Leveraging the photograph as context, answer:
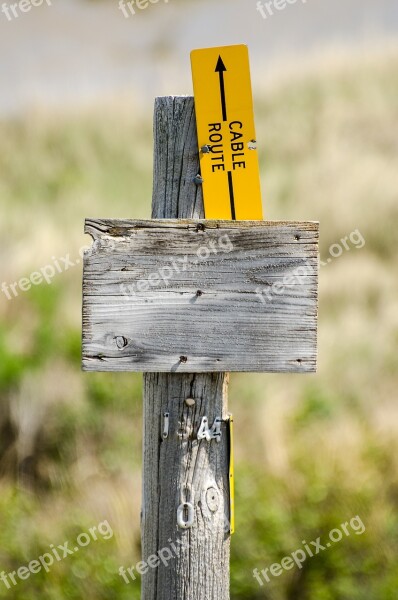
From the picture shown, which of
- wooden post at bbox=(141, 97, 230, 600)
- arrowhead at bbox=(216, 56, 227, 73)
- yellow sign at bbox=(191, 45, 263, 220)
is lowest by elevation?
wooden post at bbox=(141, 97, 230, 600)

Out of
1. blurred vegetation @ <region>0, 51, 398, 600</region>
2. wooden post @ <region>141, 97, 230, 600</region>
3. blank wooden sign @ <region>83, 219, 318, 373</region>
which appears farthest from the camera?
blurred vegetation @ <region>0, 51, 398, 600</region>

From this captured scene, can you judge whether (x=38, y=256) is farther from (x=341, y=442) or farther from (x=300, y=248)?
(x=300, y=248)

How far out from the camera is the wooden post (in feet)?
6.62

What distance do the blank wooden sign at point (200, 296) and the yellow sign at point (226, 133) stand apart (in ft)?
0.30

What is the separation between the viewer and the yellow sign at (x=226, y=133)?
1.96 metres

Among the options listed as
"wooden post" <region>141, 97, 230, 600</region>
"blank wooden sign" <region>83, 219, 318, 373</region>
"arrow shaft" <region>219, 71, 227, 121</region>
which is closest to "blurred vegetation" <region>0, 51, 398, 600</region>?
"wooden post" <region>141, 97, 230, 600</region>

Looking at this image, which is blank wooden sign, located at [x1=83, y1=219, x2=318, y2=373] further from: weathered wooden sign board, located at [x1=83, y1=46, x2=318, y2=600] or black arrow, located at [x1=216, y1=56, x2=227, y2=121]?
black arrow, located at [x1=216, y1=56, x2=227, y2=121]

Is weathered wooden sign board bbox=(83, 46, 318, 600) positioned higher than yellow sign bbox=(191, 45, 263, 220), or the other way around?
yellow sign bbox=(191, 45, 263, 220)

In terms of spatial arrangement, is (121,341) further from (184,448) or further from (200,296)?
(184,448)

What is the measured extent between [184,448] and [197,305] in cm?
33

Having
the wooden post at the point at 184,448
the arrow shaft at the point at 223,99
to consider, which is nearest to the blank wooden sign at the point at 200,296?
the wooden post at the point at 184,448

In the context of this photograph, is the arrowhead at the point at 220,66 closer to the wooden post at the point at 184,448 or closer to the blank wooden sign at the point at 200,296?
the wooden post at the point at 184,448

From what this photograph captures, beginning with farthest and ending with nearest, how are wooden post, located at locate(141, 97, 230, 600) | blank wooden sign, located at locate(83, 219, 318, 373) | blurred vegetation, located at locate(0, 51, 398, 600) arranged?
blurred vegetation, located at locate(0, 51, 398, 600) < wooden post, located at locate(141, 97, 230, 600) < blank wooden sign, located at locate(83, 219, 318, 373)

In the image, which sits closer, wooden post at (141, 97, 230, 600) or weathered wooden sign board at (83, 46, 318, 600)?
weathered wooden sign board at (83, 46, 318, 600)
